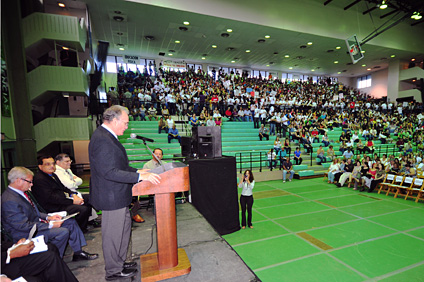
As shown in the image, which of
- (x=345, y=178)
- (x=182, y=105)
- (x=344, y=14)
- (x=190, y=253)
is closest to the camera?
(x=190, y=253)

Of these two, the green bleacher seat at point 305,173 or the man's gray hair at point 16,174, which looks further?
the green bleacher seat at point 305,173

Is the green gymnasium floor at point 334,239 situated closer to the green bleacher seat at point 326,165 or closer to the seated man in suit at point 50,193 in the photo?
the seated man in suit at point 50,193

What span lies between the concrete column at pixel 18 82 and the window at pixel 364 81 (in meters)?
35.7

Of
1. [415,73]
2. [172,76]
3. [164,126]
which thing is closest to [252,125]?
[164,126]

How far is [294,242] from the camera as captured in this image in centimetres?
457

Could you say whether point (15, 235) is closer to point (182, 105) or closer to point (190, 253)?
point (190, 253)

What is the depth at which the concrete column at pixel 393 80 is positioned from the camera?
23406mm

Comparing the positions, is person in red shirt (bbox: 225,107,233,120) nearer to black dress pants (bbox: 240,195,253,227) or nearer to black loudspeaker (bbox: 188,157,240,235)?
black dress pants (bbox: 240,195,253,227)

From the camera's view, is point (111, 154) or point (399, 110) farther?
point (399, 110)

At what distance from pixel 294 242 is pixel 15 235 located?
188 inches

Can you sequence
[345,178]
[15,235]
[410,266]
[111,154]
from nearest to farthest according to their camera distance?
[111,154]
[15,235]
[410,266]
[345,178]

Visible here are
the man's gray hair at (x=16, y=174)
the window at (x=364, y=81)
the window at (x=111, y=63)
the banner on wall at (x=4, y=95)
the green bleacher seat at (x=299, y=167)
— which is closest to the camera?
the man's gray hair at (x=16, y=174)

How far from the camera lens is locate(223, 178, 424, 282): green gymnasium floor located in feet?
11.8

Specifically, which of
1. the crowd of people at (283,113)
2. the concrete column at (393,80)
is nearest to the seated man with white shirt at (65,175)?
the crowd of people at (283,113)
